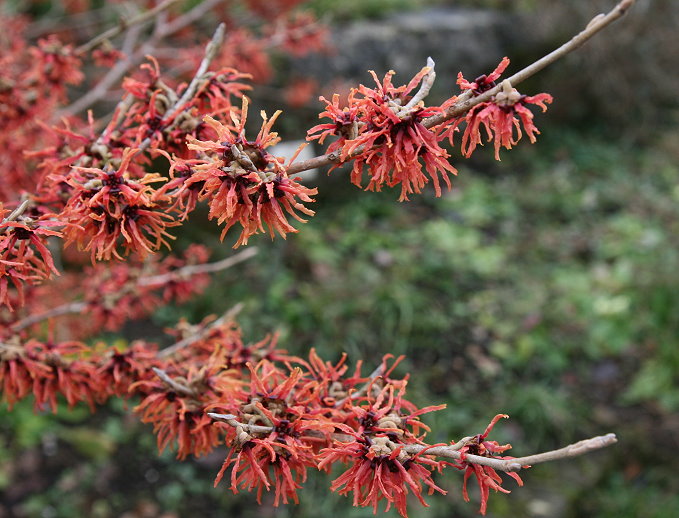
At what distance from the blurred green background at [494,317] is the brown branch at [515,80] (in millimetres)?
2400

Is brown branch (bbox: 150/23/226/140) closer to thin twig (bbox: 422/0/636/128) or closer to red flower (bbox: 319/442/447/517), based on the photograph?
thin twig (bbox: 422/0/636/128)

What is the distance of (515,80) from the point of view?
924mm

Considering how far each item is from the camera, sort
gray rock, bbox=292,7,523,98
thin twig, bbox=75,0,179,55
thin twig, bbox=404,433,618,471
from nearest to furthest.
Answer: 1. thin twig, bbox=404,433,618,471
2. thin twig, bbox=75,0,179,55
3. gray rock, bbox=292,7,523,98

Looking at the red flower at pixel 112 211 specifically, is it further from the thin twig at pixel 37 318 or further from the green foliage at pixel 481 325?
the green foliage at pixel 481 325

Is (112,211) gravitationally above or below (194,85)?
below

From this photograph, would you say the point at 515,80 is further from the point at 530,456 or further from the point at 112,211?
the point at 112,211

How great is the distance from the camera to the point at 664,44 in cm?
600

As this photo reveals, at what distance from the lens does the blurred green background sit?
3.16m

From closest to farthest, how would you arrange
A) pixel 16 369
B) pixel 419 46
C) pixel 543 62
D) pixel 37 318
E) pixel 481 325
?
1. pixel 543 62
2. pixel 16 369
3. pixel 37 318
4. pixel 481 325
5. pixel 419 46

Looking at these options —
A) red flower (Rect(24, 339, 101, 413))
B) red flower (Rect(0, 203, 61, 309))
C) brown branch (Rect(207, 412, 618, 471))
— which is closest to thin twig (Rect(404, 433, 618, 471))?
brown branch (Rect(207, 412, 618, 471))

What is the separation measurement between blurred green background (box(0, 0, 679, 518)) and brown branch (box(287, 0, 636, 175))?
2.40 m

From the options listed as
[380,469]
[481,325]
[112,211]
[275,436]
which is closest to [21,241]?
[112,211]

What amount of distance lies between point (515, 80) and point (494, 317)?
10.9 feet

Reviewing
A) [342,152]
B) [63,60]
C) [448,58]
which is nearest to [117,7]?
[448,58]
